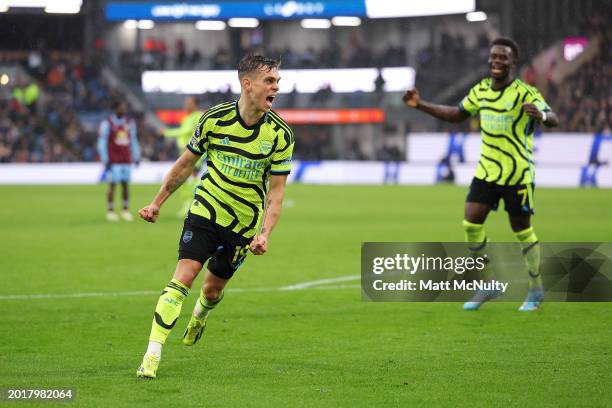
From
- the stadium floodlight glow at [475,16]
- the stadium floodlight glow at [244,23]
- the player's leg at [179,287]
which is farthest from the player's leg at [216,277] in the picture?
the stadium floodlight glow at [244,23]

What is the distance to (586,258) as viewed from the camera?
11.2 metres

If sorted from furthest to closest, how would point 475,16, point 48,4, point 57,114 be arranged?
point 475,16, point 48,4, point 57,114

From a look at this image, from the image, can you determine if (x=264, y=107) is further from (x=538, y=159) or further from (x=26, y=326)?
(x=538, y=159)

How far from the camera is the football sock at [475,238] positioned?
32.9 feet

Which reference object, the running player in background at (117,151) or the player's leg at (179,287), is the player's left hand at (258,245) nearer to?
the player's leg at (179,287)

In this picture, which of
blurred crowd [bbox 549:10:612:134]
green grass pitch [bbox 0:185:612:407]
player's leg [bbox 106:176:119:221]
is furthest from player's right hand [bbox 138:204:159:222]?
blurred crowd [bbox 549:10:612:134]

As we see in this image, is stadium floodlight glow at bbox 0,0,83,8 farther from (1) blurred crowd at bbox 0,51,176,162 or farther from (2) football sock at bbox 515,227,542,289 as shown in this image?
(2) football sock at bbox 515,227,542,289

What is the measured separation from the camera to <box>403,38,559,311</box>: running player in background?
384 inches

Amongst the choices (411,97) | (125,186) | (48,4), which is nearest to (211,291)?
(411,97)

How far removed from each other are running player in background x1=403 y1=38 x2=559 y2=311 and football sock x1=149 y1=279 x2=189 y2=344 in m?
3.73

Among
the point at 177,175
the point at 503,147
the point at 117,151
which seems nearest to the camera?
the point at 177,175
